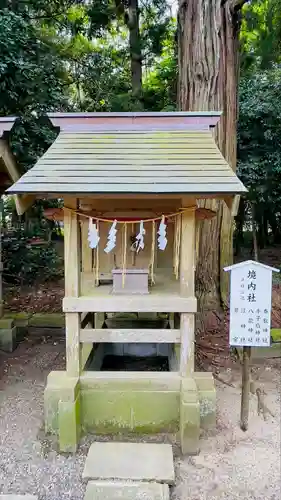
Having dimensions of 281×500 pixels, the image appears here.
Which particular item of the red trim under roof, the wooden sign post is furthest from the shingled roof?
the wooden sign post

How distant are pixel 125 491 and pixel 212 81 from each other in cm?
473

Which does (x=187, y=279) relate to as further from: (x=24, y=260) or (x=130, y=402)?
(x=24, y=260)

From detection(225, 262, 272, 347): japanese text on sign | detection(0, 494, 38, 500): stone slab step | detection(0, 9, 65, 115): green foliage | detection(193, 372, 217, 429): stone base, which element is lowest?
detection(0, 494, 38, 500): stone slab step

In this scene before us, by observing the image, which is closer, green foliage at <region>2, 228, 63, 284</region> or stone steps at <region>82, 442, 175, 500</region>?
stone steps at <region>82, 442, 175, 500</region>

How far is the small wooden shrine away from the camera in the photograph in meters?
3.05

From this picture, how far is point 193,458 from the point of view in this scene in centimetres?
317

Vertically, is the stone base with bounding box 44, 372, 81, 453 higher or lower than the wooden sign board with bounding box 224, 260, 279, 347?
lower

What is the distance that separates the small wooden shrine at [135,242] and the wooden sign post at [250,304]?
0.37 meters

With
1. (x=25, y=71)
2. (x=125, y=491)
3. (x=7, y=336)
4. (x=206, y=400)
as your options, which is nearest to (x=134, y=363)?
(x=206, y=400)

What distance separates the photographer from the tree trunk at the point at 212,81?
5055 mm

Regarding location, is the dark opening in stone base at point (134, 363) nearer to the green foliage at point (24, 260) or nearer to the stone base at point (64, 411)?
the stone base at point (64, 411)

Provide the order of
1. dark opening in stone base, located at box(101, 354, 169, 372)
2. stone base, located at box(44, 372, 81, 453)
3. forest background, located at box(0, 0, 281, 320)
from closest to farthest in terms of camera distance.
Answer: stone base, located at box(44, 372, 81, 453), dark opening in stone base, located at box(101, 354, 169, 372), forest background, located at box(0, 0, 281, 320)

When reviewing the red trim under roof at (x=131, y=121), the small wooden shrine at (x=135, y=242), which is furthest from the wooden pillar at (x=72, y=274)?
the red trim under roof at (x=131, y=121)

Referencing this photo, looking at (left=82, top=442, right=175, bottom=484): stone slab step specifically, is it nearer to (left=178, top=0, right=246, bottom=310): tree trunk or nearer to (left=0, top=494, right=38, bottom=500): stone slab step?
(left=0, top=494, right=38, bottom=500): stone slab step
